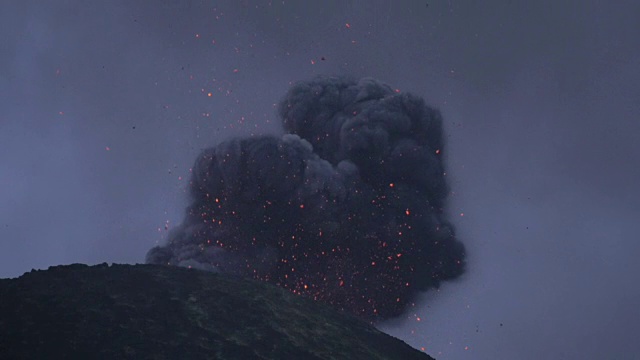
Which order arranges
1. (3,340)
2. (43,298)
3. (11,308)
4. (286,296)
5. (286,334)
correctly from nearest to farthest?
(3,340) < (11,308) < (43,298) < (286,334) < (286,296)

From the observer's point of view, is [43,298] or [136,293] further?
[136,293]

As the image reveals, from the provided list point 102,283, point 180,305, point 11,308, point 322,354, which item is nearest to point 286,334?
point 322,354

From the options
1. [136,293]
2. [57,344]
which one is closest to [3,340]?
[57,344]

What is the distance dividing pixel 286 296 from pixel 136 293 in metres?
11.2

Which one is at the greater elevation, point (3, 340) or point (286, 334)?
point (286, 334)

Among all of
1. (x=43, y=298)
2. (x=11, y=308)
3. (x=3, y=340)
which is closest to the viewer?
(x=3, y=340)

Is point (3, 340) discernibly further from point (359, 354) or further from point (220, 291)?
point (359, 354)

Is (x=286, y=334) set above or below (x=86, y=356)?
above

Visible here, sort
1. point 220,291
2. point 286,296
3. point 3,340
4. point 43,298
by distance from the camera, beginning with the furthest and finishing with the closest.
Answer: point 286,296
point 220,291
point 43,298
point 3,340

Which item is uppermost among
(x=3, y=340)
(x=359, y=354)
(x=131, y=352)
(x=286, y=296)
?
(x=286, y=296)

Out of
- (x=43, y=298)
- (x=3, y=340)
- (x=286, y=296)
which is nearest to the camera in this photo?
(x=3, y=340)

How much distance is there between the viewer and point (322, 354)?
94.5ft

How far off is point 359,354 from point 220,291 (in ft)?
30.5

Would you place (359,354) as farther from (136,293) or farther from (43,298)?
(43,298)
